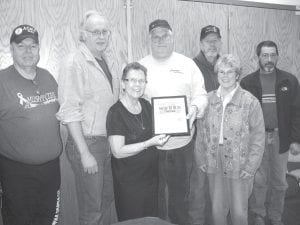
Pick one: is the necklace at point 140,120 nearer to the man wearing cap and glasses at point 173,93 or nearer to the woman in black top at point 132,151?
the woman in black top at point 132,151

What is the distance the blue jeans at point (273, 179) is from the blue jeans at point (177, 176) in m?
0.95

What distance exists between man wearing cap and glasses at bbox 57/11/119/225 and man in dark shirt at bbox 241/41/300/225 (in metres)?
1.57

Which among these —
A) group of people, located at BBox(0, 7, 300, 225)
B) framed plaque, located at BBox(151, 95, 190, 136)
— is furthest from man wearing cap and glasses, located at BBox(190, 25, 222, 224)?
framed plaque, located at BBox(151, 95, 190, 136)

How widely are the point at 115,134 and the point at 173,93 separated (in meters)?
0.71

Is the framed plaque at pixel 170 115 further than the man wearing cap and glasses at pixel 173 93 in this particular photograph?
No

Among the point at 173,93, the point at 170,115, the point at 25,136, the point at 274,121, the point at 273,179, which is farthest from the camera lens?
the point at 273,179

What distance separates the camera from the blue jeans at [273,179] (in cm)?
307

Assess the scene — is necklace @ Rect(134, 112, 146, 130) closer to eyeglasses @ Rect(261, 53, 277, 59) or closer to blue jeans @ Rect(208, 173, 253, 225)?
blue jeans @ Rect(208, 173, 253, 225)

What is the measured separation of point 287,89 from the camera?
119 inches

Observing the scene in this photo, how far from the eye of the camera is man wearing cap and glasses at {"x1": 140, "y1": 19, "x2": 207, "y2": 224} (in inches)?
98.2

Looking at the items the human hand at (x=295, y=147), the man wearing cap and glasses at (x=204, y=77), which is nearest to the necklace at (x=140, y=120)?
the man wearing cap and glasses at (x=204, y=77)

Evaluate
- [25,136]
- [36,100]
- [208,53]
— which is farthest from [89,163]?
[208,53]

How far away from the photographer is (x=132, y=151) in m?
2.08

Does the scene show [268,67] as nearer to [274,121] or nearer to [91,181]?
[274,121]
